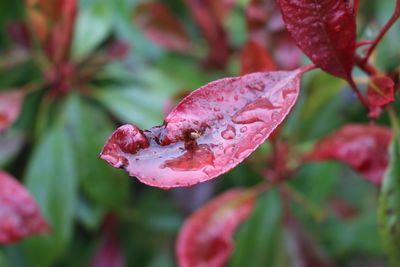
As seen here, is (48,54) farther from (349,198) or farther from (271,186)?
(349,198)

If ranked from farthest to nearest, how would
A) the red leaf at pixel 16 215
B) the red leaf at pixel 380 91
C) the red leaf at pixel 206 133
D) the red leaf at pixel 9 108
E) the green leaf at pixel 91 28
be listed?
the green leaf at pixel 91 28 → the red leaf at pixel 9 108 → the red leaf at pixel 16 215 → the red leaf at pixel 380 91 → the red leaf at pixel 206 133

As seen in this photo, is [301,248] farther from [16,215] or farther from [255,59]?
[16,215]

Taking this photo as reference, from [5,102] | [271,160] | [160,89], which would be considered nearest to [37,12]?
[5,102]


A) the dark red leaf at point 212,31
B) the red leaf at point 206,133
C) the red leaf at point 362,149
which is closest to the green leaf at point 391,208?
the red leaf at point 362,149

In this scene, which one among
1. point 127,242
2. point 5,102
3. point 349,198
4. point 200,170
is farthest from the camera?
point 349,198

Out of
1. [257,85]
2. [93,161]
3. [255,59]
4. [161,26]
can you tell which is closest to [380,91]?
[257,85]

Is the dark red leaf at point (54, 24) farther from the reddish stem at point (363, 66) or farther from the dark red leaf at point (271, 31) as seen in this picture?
the reddish stem at point (363, 66)

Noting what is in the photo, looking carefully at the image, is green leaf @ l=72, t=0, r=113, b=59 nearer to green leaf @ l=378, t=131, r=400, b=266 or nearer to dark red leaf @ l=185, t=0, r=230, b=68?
dark red leaf @ l=185, t=0, r=230, b=68
